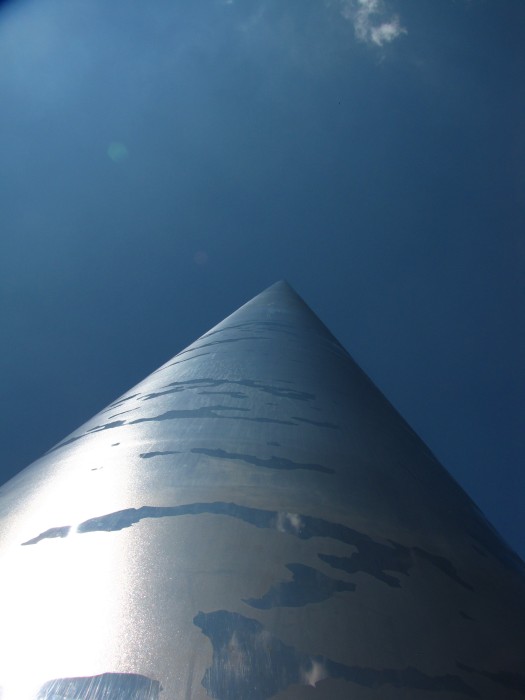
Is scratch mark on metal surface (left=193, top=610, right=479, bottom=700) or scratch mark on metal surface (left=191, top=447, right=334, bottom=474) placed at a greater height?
scratch mark on metal surface (left=191, top=447, right=334, bottom=474)

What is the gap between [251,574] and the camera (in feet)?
3.22

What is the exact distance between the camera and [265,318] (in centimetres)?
401

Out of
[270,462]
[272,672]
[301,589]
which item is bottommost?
[272,672]

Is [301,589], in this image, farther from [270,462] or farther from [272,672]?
[270,462]

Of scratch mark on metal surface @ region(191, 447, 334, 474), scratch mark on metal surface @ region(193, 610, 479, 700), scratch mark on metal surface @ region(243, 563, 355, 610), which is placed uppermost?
scratch mark on metal surface @ region(191, 447, 334, 474)

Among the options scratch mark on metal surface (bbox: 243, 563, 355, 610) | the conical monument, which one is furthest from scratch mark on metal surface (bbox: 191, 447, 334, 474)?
scratch mark on metal surface (bbox: 243, 563, 355, 610)

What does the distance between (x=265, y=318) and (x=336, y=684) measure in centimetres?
332

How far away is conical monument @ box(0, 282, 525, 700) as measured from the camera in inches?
31.4

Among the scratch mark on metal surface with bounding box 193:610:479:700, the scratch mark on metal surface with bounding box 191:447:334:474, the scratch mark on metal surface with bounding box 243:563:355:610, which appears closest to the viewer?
the scratch mark on metal surface with bounding box 193:610:479:700

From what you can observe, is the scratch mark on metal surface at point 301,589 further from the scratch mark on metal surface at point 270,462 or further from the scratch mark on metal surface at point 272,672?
the scratch mark on metal surface at point 270,462

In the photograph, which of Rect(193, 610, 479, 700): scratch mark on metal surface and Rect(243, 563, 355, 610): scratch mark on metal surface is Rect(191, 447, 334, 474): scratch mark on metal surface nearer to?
Rect(243, 563, 355, 610): scratch mark on metal surface

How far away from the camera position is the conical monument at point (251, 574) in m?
0.80

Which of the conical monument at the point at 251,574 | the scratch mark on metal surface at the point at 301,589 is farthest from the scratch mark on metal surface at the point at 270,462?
the scratch mark on metal surface at the point at 301,589

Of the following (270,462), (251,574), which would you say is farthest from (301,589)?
(270,462)
